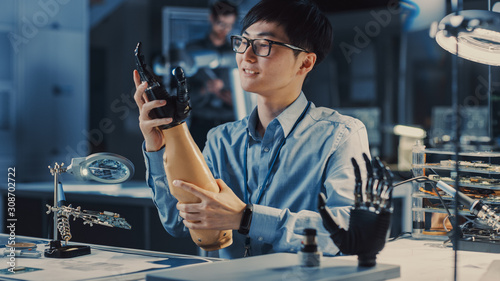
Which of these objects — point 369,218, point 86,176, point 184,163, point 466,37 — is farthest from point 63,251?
point 466,37

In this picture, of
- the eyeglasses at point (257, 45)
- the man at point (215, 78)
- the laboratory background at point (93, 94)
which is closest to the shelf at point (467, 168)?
the eyeglasses at point (257, 45)

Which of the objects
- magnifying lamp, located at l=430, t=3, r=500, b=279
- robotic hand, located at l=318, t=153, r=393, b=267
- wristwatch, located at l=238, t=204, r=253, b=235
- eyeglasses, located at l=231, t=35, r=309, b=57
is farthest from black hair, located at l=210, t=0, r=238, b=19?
robotic hand, located at l=318, t=153, r=393, b=267

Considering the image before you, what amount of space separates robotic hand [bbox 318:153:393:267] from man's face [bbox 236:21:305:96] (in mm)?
525

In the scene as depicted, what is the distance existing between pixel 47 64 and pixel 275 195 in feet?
10.1

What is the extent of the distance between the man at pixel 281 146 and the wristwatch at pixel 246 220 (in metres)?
0.02

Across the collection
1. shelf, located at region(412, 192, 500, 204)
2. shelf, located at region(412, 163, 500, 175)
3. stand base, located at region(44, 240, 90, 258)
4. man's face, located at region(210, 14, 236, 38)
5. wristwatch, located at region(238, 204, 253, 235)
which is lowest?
stand base, located at region(44, 240, 90, 258)

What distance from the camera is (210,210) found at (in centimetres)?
139

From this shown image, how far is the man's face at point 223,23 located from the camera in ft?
15.6

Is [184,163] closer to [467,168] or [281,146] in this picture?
[281,146]

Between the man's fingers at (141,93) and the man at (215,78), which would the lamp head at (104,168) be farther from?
the man at (215,78)

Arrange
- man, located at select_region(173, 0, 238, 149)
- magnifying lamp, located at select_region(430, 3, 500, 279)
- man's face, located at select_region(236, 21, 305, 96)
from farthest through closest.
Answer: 1. man, located at select_region(173, 0, 238, 149)
2. man's face, located at select_region(236, 21, 305, 96)
3. magnifying lamp, located at select_region(430, 3, 500, 279)

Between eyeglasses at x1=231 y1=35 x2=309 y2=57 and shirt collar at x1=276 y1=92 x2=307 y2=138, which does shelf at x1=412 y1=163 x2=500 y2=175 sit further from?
eyeglasses at x1=231 y1=35 x2=309 y2=57

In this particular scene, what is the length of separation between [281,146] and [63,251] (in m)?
0.62

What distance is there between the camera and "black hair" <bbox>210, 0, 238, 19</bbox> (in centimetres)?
477
